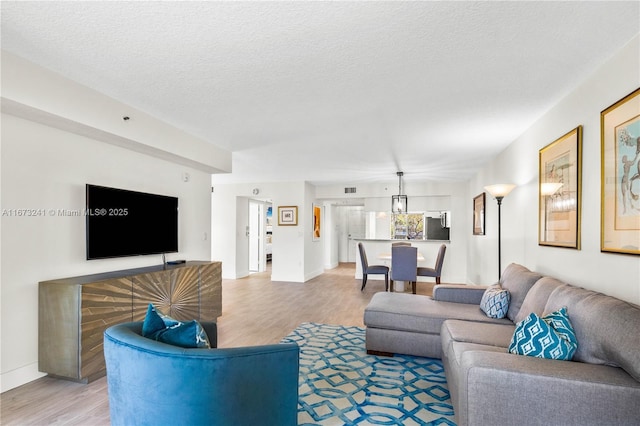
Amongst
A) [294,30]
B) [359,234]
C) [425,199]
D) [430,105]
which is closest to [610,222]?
[430,105]

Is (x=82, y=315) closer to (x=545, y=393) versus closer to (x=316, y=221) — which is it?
(x=545, y=393)

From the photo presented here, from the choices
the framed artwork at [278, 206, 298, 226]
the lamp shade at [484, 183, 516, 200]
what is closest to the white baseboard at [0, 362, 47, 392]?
the lamp shade at [484, 183, 516, 200]

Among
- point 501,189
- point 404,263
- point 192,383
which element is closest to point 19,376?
point 192,383

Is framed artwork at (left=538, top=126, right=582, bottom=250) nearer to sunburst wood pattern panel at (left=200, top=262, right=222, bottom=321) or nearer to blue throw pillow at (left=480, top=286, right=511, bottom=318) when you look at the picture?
blue throw pillow at (left=480, top=286, right=511, bottom=318)

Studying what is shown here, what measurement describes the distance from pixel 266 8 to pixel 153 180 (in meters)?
2.88

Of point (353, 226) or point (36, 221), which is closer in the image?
point (36, 221)

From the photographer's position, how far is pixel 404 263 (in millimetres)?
6059

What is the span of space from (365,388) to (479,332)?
3.15 feet

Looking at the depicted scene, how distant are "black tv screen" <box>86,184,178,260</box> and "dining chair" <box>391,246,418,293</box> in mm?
3731

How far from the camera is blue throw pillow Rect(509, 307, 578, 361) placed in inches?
70.2

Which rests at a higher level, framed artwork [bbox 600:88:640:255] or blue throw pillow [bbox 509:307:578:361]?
framed artwork [bbox 600:88:640:255]

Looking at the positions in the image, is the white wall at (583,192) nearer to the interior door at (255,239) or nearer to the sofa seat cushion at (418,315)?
the sofa seat cushion at (418,315)

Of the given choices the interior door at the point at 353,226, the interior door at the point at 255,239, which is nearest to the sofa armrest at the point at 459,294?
the interior door at the point at 255,239

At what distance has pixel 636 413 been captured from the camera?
1.39 m
